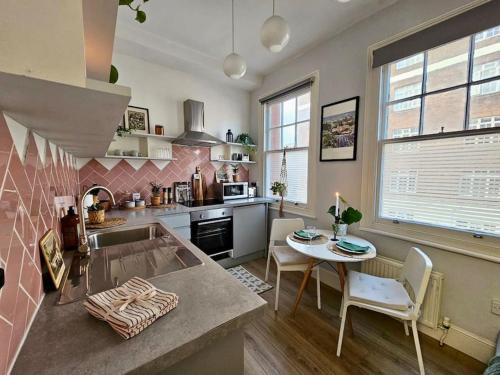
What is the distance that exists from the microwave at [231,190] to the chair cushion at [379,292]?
6.20ft

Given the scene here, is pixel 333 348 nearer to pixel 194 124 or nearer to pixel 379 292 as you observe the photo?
pixel 379 292

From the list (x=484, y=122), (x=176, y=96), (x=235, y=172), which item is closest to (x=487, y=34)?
(x=484, y=122)

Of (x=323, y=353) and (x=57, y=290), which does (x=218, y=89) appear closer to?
(x=57, y=290)

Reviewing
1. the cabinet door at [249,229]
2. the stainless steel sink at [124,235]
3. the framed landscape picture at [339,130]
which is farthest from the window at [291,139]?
the stainless steel sink at [124,235]

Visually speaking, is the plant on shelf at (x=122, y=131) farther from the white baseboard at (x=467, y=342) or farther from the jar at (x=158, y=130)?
the white baseboard at (x=467, y=342)

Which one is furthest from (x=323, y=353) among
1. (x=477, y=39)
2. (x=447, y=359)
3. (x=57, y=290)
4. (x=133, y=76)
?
(x=133, y=76)

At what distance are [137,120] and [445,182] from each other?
3.23 metres

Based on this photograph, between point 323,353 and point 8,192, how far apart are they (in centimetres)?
195

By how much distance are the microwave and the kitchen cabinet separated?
0.76 metres

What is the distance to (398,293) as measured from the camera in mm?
1498

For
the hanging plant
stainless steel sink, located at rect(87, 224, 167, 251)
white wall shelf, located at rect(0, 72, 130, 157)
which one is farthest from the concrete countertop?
the hanging plant

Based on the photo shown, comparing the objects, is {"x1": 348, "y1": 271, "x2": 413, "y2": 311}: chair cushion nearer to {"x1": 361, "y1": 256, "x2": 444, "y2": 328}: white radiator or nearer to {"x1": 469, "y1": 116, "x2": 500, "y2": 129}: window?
{"x1": 361, "y1": 256, "x2": 444, "y2": 328}: white radiator

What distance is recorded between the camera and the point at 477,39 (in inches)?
57.6

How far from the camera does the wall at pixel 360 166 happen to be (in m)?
1.47
